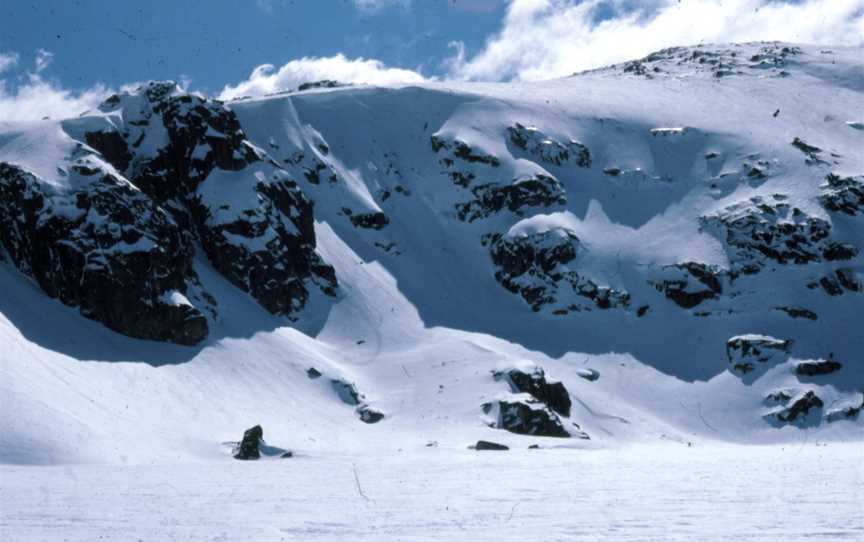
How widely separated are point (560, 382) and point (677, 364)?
574 inches

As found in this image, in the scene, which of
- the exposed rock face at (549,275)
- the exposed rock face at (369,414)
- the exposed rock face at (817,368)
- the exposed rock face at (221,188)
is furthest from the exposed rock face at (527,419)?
the exposed rock face at (817,368)

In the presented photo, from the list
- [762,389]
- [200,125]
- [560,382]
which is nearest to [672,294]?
[762,389]

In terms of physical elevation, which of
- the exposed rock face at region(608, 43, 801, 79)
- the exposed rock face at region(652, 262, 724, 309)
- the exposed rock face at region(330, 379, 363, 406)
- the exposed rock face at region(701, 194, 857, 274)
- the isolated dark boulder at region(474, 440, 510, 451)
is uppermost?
the exposed rock face at region(608, 43, 801, 79)

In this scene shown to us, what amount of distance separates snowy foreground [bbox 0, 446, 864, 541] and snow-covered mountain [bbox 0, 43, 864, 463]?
45.0 ft

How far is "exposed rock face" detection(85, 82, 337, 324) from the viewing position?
6419 centimetres

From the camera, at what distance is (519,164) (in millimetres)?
85062

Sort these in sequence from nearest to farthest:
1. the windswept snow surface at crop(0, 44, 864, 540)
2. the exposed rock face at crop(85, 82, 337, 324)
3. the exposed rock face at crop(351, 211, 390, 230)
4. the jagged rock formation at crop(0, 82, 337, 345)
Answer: the windswept snow surface at crop(0, 44, 864, 540)
the jagged rock formation at crop(0, 82, 337, 345)
the exposed rock face at crop(85, 82, 337, 324)
the exposed rock face at crop(351, 211, 390, 230)

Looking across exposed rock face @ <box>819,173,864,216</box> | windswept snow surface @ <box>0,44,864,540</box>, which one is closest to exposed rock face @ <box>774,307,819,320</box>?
windswept snow surface @ <box>0,44,864,540</box>

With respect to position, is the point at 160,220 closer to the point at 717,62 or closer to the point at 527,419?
the point at 527,419

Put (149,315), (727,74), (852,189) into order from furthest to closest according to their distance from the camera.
A: (727,74) < (852,189) < (149,315)

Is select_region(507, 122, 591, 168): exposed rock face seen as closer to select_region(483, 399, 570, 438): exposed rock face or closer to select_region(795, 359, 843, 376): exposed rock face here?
select_region(795, 359, 843, 376): exposed rock face

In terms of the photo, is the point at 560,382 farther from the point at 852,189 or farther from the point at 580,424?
the point at 852,189

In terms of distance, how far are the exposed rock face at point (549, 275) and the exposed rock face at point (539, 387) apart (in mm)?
16230

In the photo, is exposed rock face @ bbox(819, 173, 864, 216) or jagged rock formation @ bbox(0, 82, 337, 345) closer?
jagged rock formation @ bbox(0, 82, 337, 345)
